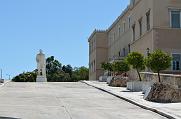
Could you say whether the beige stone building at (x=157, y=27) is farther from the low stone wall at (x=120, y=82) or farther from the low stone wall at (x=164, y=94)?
the low stone wall at (x=164, y=94)

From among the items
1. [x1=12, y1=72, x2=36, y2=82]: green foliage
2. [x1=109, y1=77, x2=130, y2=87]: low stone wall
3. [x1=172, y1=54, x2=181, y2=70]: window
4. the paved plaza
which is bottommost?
the paved plaza

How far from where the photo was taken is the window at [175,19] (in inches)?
1658

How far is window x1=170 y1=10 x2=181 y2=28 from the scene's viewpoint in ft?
138

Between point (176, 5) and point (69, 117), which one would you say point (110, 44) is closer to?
point (176, 5)

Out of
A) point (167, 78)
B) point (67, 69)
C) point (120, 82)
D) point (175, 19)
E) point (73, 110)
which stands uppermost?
point (175, 19)

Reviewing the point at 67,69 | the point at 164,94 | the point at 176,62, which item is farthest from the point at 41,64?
the point at 67,69

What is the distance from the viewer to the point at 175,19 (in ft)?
139

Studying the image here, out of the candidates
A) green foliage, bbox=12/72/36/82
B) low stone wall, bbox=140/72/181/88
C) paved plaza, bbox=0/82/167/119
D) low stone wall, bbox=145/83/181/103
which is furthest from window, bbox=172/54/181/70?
green foliage, bbox=12/72/36/82

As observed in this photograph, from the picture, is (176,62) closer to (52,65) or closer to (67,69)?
(52,65)

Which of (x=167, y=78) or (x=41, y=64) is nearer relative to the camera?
(x=167, y=78)

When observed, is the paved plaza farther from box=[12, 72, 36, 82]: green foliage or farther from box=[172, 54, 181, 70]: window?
box=[12, 72, 36, 82]: green foliage

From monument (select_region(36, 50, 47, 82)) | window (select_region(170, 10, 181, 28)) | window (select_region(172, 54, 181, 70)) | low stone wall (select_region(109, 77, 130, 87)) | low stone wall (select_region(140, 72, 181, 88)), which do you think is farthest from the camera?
monument (select_region(36, 50, 47, 82))

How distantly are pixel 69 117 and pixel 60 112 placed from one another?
160 centimetres

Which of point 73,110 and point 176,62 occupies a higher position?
point 176,62
